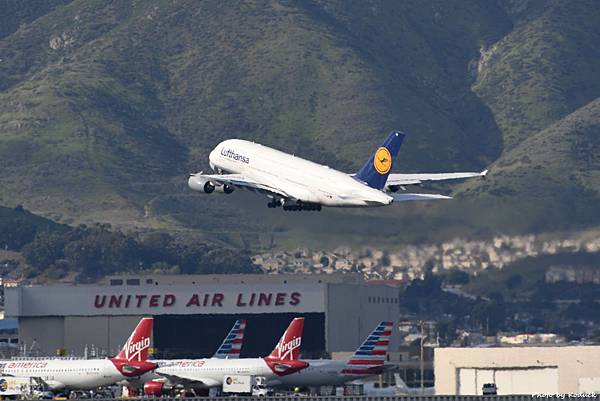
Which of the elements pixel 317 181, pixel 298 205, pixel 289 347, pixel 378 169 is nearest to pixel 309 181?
pixel 317 181

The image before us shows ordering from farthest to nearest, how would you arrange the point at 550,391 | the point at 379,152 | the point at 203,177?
1. the point at 203,177
2. the point at 379,152
3. the point at 550,391

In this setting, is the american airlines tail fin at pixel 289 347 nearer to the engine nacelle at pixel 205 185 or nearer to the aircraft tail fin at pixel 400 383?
the aircraft tail fin at pixel 400 383

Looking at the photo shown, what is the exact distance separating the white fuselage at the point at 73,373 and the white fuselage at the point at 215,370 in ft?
22.7

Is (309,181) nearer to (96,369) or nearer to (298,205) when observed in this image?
(298,205)

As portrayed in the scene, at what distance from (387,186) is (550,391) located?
107 feet

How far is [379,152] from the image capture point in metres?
185

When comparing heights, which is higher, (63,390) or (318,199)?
(318,199)

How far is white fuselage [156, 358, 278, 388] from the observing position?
558 feet

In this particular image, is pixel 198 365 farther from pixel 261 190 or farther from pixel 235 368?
pixel 261 190

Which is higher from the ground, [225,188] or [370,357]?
[225,188]

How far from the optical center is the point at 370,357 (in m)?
179

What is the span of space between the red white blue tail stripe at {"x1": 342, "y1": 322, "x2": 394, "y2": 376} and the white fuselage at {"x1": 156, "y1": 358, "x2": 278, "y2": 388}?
9.63 meters

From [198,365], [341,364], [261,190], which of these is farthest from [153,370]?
[261,190]

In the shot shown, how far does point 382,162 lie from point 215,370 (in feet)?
87.0
